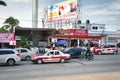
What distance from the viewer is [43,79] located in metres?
17.7

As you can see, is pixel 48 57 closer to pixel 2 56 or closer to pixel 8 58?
pixel 8 58

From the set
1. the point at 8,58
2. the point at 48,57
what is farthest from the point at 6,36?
the point at 8,58

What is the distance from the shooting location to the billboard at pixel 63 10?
6644 centimetres

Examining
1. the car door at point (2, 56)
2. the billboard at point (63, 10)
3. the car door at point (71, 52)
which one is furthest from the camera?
the billboard at point (63, 10)

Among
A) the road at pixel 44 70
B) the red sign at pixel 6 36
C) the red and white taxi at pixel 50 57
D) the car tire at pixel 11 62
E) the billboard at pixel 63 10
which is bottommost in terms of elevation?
the road at pixel 44 70

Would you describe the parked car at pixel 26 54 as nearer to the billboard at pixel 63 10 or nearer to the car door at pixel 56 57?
the car door at pixel 56 57

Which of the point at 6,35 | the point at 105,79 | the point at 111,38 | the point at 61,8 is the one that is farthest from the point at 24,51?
the point at 111,38

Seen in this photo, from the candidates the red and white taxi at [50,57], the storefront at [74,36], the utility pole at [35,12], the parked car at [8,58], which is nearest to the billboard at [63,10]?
the storefront at [74,36]

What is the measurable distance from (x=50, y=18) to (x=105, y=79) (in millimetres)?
63098

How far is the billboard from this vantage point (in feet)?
218

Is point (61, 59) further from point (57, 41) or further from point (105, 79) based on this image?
point (57, 41)

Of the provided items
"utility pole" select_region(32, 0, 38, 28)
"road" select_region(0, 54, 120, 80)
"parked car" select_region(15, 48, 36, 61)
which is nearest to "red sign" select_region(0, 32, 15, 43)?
"parked car" select_region(15, 48, 36, 61)

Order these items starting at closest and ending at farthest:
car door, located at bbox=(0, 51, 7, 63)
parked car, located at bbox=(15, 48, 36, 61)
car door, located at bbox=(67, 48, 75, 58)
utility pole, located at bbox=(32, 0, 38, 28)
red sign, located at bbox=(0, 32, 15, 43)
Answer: car door, located at bbox=(0, 51, 7, 63)
parked car, located at bbox=(15, 48, 36, 61)
car door, located at bbox=(67, 48, 75, 58)
red sign, located at bbox=(0, 32, 15, 43)
utility pole, located at bbox=(32, 0, 38, 28)

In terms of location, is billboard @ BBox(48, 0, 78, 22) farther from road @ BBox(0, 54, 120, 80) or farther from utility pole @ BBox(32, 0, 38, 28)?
road @ BBox(0, 54, 120, 80)
